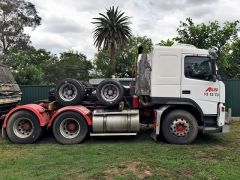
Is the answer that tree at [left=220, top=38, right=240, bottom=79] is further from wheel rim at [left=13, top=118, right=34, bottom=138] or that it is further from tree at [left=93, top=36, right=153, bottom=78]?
wheel rim at [left=13, top=118, right=34, bottom=138]

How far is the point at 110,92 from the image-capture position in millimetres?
10867

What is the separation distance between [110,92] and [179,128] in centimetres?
231

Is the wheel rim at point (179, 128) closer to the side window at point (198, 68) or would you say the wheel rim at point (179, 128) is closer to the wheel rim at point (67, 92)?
the side window at point (198, 68)

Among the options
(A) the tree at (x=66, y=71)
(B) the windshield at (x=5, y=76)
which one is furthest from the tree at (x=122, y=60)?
(B) the windshield at (x=5, y=76)

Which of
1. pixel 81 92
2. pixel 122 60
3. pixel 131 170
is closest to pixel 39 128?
pixel 81 92

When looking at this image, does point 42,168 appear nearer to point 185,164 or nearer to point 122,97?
point 185,164

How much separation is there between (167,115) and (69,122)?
2.89 meters

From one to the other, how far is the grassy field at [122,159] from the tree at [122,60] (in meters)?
45.1

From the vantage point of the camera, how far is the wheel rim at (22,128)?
424 inches

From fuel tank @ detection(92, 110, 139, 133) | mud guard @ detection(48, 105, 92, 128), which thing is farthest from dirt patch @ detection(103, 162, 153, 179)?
mud guard @ detection(48, 105, 92, 128)

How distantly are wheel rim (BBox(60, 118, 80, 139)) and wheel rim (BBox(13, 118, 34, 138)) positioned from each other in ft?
3.13

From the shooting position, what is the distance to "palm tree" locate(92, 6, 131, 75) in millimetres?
48906

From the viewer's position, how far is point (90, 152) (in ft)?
29.5

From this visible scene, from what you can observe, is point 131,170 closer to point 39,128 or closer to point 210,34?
point 39,128
